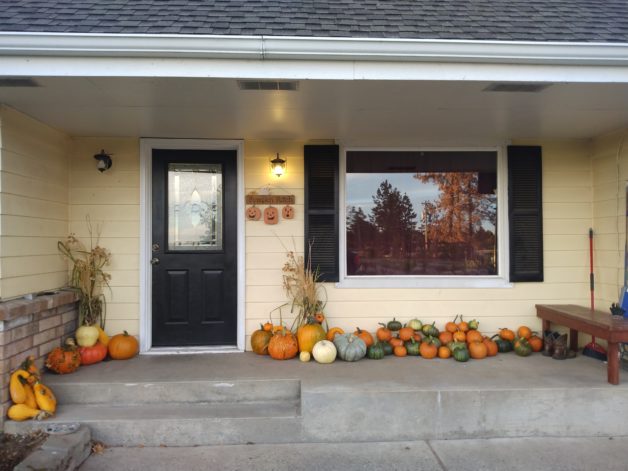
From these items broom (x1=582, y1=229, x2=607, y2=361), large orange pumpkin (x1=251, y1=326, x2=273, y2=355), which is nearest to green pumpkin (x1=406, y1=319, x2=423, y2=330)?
large orange pumpkin (x1=251, y1=326, x2=273, y2=355)

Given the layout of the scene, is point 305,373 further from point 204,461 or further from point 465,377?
point 465,377

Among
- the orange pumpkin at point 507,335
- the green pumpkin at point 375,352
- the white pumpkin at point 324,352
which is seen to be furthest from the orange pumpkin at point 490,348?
the white pumpkin at point 324,352

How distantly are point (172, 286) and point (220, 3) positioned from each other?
2.57m

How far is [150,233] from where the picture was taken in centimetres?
426

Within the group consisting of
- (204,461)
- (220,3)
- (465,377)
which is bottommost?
(204,461)

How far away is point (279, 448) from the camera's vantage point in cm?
302

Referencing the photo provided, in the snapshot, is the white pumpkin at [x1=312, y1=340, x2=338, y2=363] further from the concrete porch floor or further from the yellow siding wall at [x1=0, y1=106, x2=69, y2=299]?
the yellow siding wall at [x1=0, y1=106, x2=69, y2=299]

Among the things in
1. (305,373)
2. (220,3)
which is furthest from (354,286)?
(220,3)

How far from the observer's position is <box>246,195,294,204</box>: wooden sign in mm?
4273

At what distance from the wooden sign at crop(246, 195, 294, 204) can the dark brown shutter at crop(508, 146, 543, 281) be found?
7.31 ft

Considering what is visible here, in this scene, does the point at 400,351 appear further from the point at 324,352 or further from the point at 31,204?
the point at 31,204

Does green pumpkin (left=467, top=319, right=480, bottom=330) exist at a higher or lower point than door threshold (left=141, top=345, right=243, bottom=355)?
higher

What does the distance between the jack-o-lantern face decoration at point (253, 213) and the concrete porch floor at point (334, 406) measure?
1.49 m

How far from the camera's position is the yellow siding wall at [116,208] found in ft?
13.7
